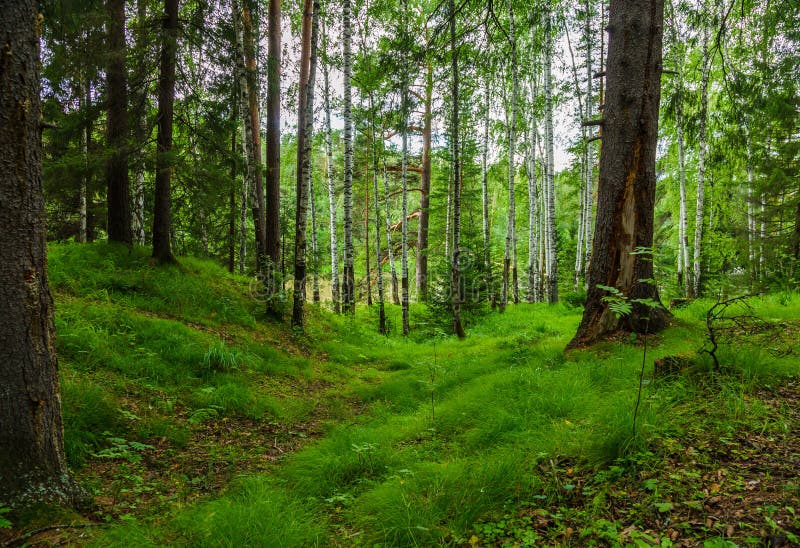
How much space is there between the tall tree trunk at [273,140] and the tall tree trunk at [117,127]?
3.00 meters

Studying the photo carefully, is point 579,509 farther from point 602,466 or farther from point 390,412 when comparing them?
point 390,412

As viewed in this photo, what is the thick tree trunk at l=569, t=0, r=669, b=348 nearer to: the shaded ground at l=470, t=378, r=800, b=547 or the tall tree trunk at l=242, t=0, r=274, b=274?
the shaded ground at l=470, t=378, r=800, b=547

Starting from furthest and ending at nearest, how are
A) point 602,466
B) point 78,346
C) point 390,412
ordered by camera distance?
point 390,412 → point 78,346 → point 602,466

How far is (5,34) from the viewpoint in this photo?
2.24 metres

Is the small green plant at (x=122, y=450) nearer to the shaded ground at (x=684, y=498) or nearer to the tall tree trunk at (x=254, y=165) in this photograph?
the shaded ground at (x=684, y=498)

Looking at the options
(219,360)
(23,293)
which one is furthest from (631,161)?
(219,360)

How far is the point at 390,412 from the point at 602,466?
301 cm

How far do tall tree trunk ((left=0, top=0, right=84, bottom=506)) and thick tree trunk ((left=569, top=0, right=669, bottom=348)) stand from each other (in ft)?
17.9

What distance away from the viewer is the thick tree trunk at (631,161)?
4898 millimetres

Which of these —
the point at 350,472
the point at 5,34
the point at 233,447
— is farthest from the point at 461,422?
the point at 5,34

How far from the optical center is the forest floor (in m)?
2.14

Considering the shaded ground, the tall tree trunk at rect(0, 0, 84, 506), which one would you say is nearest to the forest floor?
the shaded ground

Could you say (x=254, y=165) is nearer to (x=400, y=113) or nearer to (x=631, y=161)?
(x=400, y=113)

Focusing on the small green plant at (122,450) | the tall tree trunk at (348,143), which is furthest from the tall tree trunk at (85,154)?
the small green plant at (122,450)
